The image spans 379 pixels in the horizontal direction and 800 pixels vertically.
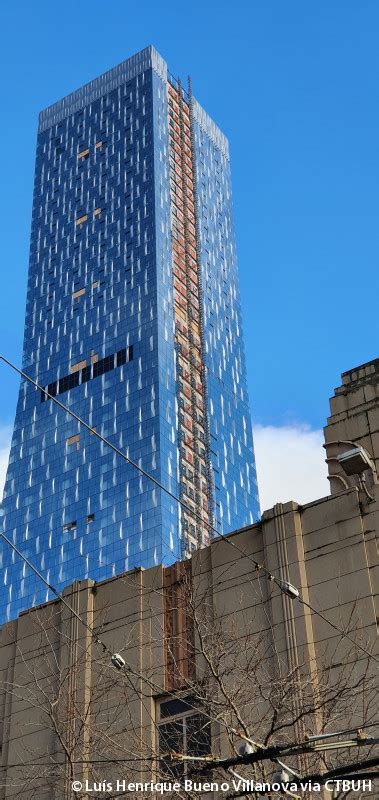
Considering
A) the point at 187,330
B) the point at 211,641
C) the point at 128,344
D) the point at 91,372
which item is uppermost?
the point at 187,330

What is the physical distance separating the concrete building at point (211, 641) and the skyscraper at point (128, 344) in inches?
3408

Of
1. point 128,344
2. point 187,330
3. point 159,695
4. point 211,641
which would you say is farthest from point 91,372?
Answer: point 211,641

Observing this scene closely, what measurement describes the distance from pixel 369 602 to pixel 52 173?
154 meters

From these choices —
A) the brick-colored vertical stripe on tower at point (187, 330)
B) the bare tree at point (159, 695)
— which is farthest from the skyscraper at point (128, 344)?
the bare tree at point (159, 695)

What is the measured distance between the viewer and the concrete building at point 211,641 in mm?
22406

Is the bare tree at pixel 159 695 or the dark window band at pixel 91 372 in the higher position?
the dark window band at pixel 91 372

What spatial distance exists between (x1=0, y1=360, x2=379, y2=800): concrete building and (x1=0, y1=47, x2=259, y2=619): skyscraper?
86560 millimetres

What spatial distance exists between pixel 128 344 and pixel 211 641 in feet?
384

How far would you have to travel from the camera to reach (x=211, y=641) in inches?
890

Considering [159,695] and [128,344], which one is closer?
[159,695]

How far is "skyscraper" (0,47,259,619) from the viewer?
12550 centimetres

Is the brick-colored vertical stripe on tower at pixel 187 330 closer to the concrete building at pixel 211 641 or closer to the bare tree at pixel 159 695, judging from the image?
the concrete building at pixel 211 641

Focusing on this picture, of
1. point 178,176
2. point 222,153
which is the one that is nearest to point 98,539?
point 178,176

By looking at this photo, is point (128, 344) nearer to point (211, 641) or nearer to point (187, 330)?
point (187, 330)
